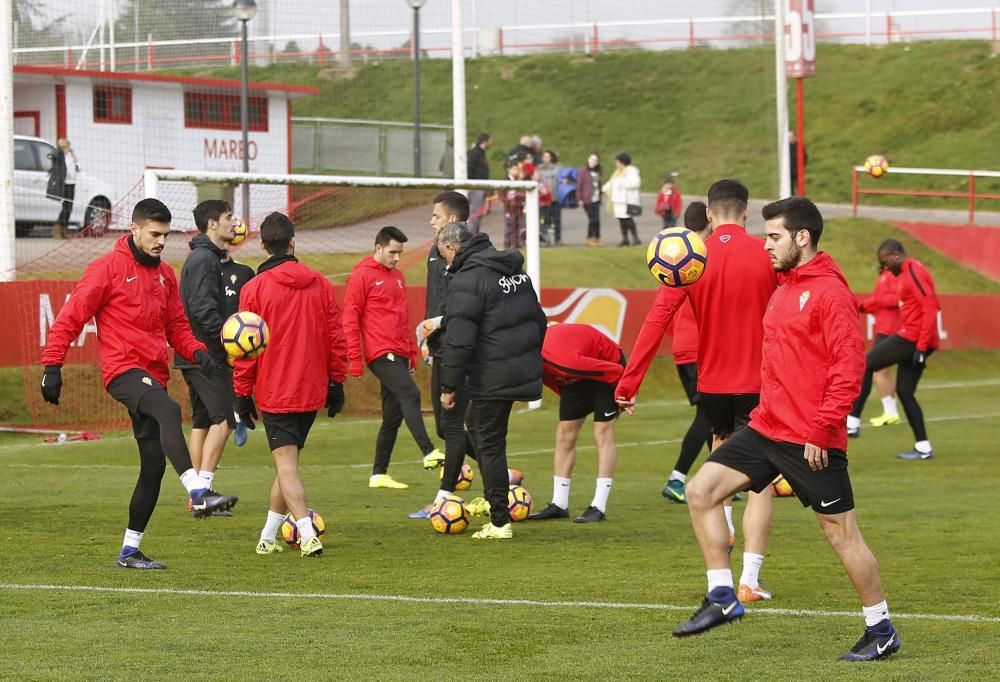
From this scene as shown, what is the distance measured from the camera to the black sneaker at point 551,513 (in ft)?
38.2

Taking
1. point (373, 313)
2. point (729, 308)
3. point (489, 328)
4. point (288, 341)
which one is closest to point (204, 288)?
point (373, 313)

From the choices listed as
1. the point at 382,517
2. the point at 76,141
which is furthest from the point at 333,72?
the point at 382,517

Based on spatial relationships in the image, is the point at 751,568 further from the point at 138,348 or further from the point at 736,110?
the point at 736,110

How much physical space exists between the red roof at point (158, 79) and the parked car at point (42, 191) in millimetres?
3750

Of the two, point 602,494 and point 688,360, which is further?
point 688,360

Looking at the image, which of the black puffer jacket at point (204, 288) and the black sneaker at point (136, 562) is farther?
the black puffer jacket at point (204, 288)

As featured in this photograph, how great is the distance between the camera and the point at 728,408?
9.23 metres

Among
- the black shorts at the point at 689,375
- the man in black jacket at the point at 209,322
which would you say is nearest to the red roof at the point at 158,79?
the man in black jacket at the point at 209,322

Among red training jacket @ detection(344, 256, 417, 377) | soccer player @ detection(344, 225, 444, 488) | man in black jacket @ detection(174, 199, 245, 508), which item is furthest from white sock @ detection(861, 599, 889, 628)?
red training jacket @ detection(344, 256, 417, 377)

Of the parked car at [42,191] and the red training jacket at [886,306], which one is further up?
the parked car at [42,191]

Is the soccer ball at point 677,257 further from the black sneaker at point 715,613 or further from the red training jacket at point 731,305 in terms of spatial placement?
the black sneaker at point 715,613

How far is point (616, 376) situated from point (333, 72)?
28.2m

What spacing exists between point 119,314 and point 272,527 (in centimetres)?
167

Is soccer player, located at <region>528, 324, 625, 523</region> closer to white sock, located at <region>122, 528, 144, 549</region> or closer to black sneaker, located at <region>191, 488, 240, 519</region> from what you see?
black sneaker, located at <region>191, 488, 240, 519</region>
